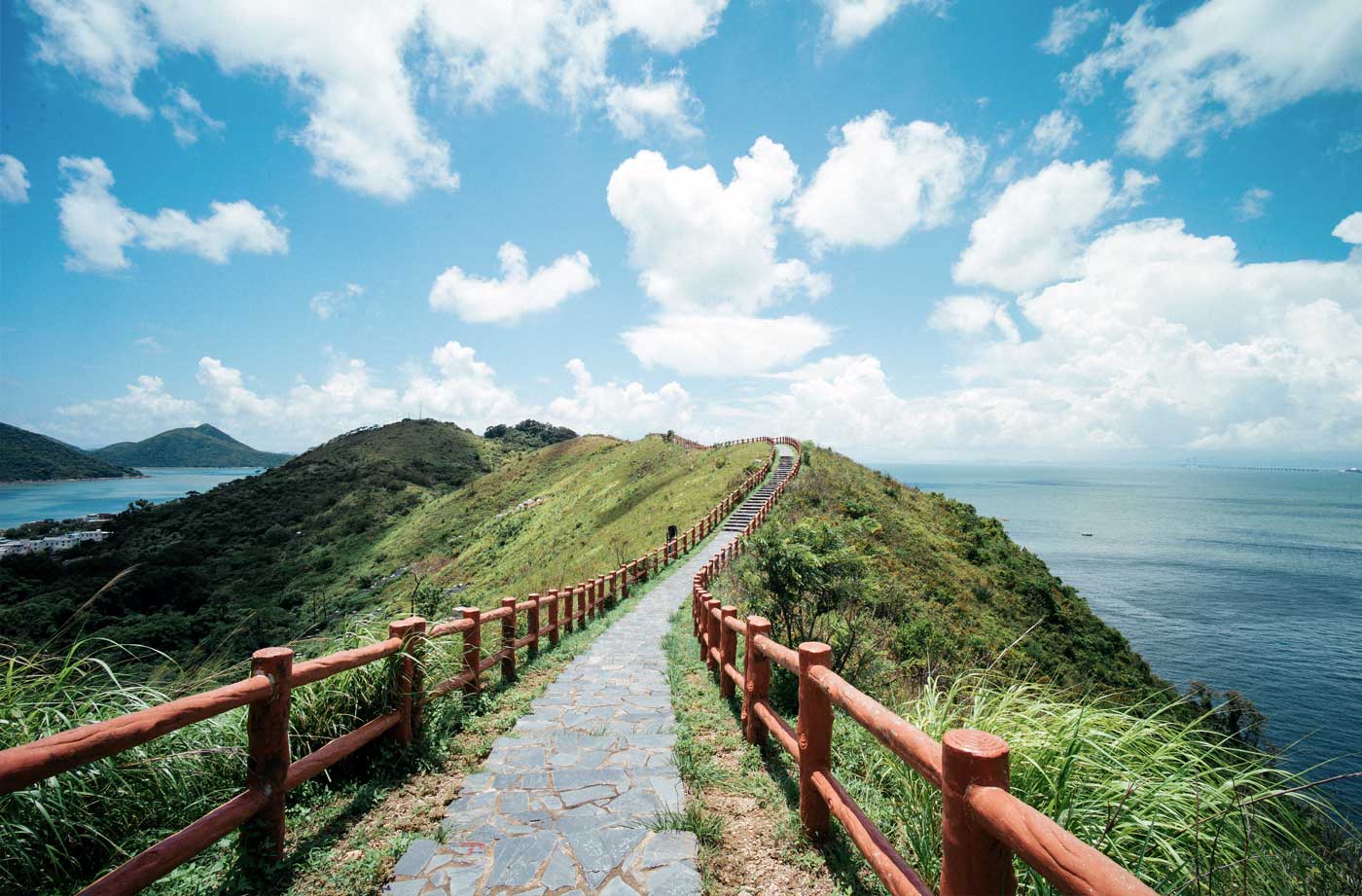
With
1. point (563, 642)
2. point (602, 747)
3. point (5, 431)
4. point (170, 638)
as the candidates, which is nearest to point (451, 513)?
point (170, 638)

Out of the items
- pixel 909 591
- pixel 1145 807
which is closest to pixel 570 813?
pixel 1145 807

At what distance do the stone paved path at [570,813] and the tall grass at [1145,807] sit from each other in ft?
5.42

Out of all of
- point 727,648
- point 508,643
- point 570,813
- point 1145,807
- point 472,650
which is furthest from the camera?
point 508,643

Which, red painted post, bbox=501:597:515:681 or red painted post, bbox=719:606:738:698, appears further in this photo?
red painted post, bbox=501:597:515:681

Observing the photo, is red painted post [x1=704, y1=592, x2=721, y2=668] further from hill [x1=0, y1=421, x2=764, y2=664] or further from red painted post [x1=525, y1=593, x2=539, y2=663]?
hill [x1=0, y1=421, x2=764, y2=664]

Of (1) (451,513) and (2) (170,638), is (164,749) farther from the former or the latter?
(1) (451,513)

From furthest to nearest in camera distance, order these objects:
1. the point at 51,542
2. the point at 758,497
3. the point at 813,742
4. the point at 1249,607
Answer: the point at 51,542, the point at 1249,607, the point at 758,497, the point at 813,742

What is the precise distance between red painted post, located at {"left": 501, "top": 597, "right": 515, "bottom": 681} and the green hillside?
3.50 m

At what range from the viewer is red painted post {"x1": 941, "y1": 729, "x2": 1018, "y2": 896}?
79.9 inches

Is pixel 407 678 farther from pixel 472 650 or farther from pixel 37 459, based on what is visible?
pixel 37 459

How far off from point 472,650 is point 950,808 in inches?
216

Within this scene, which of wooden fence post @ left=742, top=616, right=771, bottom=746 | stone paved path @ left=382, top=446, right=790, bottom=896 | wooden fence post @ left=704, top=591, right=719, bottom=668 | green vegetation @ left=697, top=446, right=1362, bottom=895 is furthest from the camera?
wooden fence post @ left=704, top=591, right=719, bottom=668

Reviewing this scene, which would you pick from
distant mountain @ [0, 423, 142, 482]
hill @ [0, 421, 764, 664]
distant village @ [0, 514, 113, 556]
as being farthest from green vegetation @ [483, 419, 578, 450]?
distant mountain @ [0, 423, 142, 482]

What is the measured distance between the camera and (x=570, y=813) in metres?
4.23
